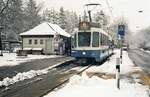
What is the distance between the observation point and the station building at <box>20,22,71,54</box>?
5981 centimetres

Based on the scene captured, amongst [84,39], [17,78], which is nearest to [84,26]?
[84,39]

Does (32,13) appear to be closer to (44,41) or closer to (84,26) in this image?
(44,41)

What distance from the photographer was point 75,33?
112ft

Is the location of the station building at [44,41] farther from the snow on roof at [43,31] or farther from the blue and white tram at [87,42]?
the blue and white tram at [87,42]

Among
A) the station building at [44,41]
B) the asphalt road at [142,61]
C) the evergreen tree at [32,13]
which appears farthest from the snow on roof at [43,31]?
the evergreen tree at [32,13]

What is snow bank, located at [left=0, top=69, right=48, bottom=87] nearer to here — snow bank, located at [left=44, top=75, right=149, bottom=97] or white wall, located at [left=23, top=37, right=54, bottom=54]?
snow bank, located at [left=44, top=75, right=149, bottom=97]

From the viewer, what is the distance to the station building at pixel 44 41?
59.8 m

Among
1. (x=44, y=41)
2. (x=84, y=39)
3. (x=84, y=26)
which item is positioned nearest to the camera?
(x=84, y=26)

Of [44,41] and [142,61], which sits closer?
[142,61]

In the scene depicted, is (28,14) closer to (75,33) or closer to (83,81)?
(75,33)

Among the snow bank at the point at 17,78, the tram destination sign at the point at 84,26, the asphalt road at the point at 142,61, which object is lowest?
the asphalt road at the point at 142,61

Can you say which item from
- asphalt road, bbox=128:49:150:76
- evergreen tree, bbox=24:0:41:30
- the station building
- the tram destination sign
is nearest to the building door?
the station building

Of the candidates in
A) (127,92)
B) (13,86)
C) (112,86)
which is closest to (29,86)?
(13,86)

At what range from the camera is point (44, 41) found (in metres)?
60.8
